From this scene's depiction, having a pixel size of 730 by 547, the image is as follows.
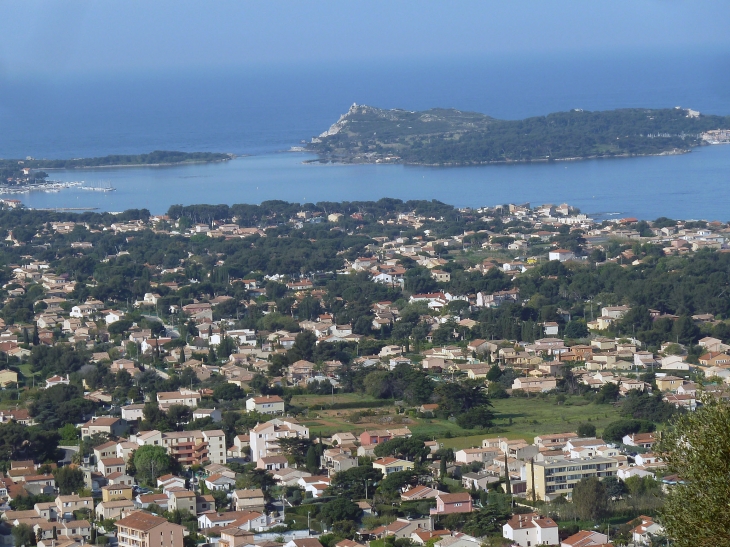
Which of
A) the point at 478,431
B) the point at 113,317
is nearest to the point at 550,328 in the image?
the point at 478,431

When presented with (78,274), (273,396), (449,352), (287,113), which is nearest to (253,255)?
(78,274)

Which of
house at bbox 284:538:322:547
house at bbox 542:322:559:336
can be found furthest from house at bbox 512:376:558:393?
house at bbox 284:538:322:547

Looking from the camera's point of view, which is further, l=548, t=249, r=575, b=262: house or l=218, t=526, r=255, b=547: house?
l=548, t=249, r=575, b=262: house

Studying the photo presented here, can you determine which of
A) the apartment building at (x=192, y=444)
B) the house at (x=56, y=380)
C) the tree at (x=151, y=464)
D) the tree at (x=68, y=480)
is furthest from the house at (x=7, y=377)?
the tree at (x=68, y=480)

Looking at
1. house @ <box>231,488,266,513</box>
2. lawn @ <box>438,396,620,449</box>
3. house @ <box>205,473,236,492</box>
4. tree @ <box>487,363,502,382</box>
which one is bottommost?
lawn @ <box>438,396,620,449</box>

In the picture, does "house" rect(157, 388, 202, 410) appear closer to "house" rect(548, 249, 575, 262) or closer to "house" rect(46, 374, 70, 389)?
"house" rect(46, 374, 70, 389)

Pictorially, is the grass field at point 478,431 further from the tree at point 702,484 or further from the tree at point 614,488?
the tree at point 702,484
